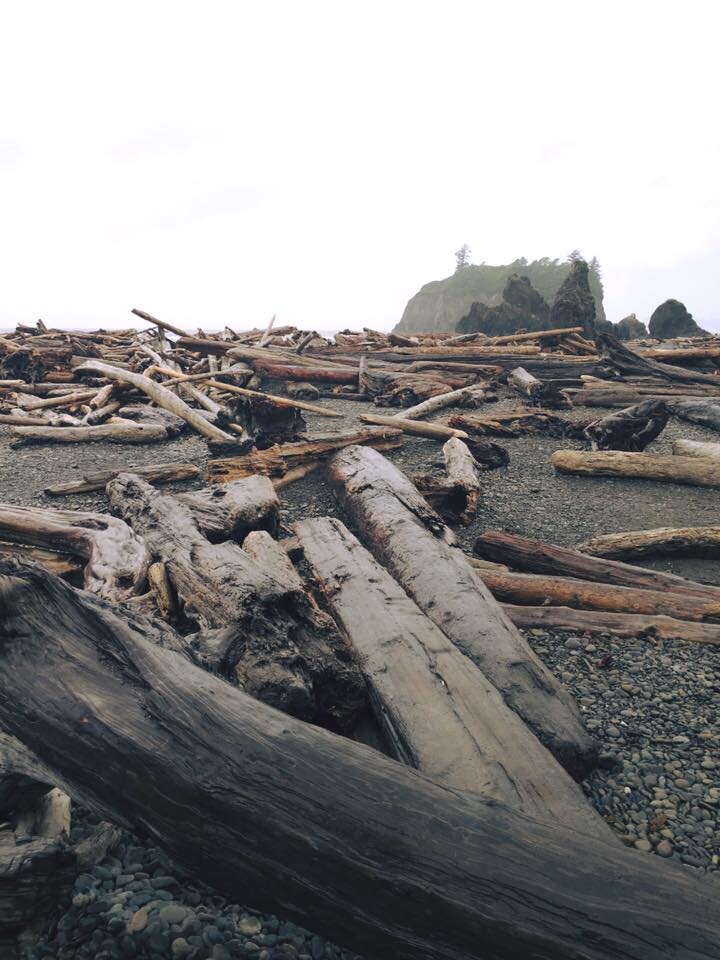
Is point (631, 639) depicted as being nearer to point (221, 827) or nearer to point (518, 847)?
point (518, 847)

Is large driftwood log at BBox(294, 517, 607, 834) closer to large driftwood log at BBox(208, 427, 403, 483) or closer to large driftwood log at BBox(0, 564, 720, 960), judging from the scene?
large driftwood log at BBox(0, 564, 720, 960)

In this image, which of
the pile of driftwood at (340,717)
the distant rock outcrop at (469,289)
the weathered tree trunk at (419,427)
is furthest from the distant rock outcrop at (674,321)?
the pile of driftwood at (340,717)

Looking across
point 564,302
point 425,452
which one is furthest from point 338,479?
point 564,302

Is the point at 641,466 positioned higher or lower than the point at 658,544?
higher

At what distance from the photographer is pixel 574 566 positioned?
15.9ft

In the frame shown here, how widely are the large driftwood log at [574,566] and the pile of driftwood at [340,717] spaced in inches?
0.8

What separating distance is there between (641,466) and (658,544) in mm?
2780

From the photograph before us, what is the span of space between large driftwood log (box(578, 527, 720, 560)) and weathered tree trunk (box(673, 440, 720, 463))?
9.80 ft

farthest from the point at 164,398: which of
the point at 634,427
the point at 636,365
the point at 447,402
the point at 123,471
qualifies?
the point at 636,365

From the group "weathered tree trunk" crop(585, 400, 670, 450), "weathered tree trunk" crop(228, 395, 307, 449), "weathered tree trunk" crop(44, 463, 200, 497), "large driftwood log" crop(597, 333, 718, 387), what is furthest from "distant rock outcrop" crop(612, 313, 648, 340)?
"weathered tree trunk" crop(44, 463, 200, 497)

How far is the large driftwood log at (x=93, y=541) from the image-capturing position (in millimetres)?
4094

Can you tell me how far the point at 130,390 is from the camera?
41.1 feet

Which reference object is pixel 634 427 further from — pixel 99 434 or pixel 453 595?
pixel 99 434

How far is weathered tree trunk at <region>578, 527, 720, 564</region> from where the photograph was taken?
210 inches
